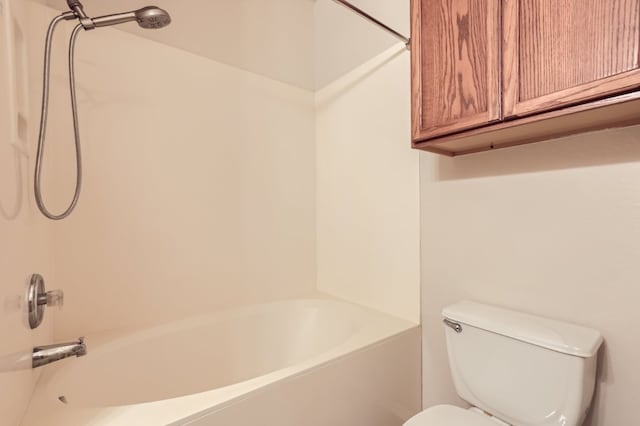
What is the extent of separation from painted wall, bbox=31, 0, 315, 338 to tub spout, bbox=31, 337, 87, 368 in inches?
20.0

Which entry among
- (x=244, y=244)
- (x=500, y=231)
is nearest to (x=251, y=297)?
(x=244, y=244)

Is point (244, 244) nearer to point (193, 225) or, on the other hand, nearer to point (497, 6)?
point (193, 225)

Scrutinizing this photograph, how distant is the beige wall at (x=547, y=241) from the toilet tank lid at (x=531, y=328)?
0.05 meters

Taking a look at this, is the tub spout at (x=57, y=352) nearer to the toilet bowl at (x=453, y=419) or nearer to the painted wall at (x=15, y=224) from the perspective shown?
the painted wall at (x=15, y=224)

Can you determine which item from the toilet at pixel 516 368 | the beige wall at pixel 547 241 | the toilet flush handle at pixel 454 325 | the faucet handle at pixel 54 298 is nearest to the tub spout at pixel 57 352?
the faucet handle at pixel 54 298

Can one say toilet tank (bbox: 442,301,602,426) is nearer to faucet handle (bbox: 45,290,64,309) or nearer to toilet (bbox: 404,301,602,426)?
toilet (bbox: 404,301,602,426)

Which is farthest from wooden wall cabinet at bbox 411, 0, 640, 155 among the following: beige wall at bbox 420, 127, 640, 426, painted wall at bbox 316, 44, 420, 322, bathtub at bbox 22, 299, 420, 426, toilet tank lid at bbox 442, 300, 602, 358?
bathtub at bbox 22, 299, 420, 426

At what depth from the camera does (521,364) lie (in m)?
1.00

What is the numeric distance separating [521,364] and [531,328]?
0.12 m

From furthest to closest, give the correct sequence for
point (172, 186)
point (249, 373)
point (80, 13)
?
point (249, 373)
point (172, 186)
point (80, 13)

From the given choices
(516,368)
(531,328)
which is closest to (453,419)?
(516,368)

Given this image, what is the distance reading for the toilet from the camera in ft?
2.97

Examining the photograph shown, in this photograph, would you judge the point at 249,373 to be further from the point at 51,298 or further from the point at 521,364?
the point at 521,364

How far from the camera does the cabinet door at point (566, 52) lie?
2.38 ft
